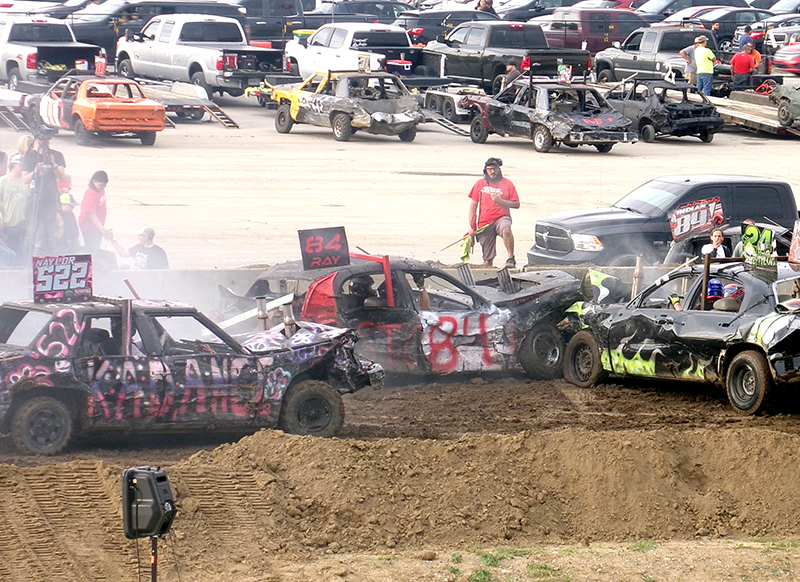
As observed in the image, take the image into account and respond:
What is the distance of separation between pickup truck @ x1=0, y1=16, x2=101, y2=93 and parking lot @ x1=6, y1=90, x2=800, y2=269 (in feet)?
10.4

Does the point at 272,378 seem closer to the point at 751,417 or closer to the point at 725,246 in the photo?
the point at 751,417

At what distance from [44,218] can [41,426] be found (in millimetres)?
6191

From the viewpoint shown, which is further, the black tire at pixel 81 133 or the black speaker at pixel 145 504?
the black tire at pixel 81 133

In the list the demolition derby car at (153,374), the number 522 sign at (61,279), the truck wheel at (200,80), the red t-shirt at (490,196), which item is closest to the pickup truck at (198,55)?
the truck wheel at (200,80)

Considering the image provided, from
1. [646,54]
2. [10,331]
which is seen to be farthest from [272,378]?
[646,54]

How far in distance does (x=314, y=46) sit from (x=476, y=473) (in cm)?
2779

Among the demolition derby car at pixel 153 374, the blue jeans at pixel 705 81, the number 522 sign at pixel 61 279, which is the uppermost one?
the blue jeans at pixel 705 81

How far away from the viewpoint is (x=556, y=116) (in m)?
29.2

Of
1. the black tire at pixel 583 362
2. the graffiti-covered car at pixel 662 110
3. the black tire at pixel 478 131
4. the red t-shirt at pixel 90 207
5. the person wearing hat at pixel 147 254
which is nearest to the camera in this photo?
the black tire at pixel 583 362

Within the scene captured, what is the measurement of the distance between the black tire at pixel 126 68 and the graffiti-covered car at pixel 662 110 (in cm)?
1405

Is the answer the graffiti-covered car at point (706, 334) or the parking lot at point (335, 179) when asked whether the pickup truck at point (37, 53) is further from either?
the graffiti-covered car at point (706, 334)

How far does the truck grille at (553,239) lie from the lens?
17719 mm

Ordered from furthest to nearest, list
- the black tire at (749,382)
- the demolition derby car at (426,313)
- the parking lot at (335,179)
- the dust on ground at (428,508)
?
the parking lot at (335,179), the demolition derby car at (426,313), the black tire at (749,382), the dust on ground at (428,508)

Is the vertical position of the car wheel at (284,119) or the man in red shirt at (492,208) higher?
the car wheel at (284,119)
